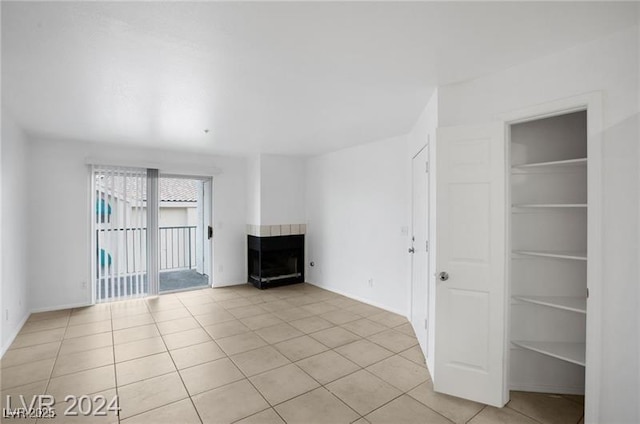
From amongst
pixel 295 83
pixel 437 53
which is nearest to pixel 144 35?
pixel 295 83

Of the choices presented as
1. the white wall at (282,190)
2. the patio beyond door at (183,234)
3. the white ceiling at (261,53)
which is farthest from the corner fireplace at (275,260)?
the white ceiling at (261,53)

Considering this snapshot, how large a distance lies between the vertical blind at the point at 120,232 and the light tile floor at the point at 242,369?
49 centimetres

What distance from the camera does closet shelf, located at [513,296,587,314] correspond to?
2.21 meters

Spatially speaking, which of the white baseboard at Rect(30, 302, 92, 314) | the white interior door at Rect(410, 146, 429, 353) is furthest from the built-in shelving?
the white baseboard at Rect(30, 302, 92, 314)

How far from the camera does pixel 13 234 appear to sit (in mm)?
3584

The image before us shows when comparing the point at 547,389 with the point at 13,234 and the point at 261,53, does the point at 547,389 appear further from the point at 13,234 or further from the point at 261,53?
the point at 13,234

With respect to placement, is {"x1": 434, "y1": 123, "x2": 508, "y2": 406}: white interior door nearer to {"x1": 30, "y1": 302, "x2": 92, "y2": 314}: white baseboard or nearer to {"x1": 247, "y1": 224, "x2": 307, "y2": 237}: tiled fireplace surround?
{"x1": 247, "y1": 224, "x2": 307, "y2": 237}: tiled fireplace surround

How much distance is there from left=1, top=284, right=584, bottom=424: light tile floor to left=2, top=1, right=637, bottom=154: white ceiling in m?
2.45

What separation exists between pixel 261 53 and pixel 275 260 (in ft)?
14.2

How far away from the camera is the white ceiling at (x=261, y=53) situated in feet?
5.28

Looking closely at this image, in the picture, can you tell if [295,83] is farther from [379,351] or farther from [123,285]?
[123,285]

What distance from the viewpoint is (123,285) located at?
16.1 feet

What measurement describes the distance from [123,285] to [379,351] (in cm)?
410

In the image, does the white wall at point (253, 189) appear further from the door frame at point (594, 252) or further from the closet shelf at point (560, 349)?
the door frame at point (594, 252)
